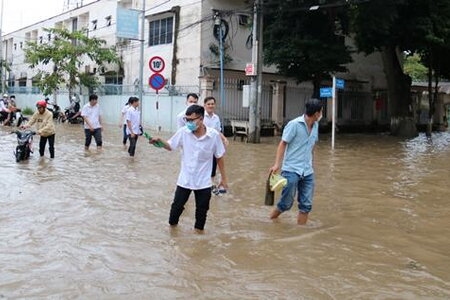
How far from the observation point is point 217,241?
20.0ft

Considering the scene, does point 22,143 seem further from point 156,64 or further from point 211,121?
point 156,64

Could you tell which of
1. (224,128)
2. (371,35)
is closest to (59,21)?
(224,128)

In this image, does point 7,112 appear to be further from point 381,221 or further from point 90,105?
point 381,221

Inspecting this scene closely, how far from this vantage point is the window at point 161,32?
88.3 feet

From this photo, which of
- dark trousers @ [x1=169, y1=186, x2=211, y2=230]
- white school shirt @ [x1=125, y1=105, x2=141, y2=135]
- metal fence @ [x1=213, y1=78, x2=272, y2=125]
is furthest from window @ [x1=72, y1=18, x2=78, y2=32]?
dark trousers @ [x1=169, y1=186, x2=211, y2=230]

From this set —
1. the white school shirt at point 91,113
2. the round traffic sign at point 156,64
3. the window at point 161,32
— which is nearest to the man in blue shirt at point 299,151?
the white school shirt at point 91,113

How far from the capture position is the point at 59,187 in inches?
361

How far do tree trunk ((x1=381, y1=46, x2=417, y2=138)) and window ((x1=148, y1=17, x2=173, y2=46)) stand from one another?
10.3 m

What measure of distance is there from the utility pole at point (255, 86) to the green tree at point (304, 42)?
1336mm

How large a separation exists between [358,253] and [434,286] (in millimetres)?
1084

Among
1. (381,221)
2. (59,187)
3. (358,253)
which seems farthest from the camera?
(59,187)

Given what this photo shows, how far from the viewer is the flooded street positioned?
464 cm

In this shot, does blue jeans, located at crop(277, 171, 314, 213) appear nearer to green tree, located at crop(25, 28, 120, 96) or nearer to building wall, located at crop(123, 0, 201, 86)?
building wall, located at crop(123, 0, 201, 86)

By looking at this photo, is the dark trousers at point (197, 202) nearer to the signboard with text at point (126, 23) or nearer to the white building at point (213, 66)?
the white building at point (213, 66)
